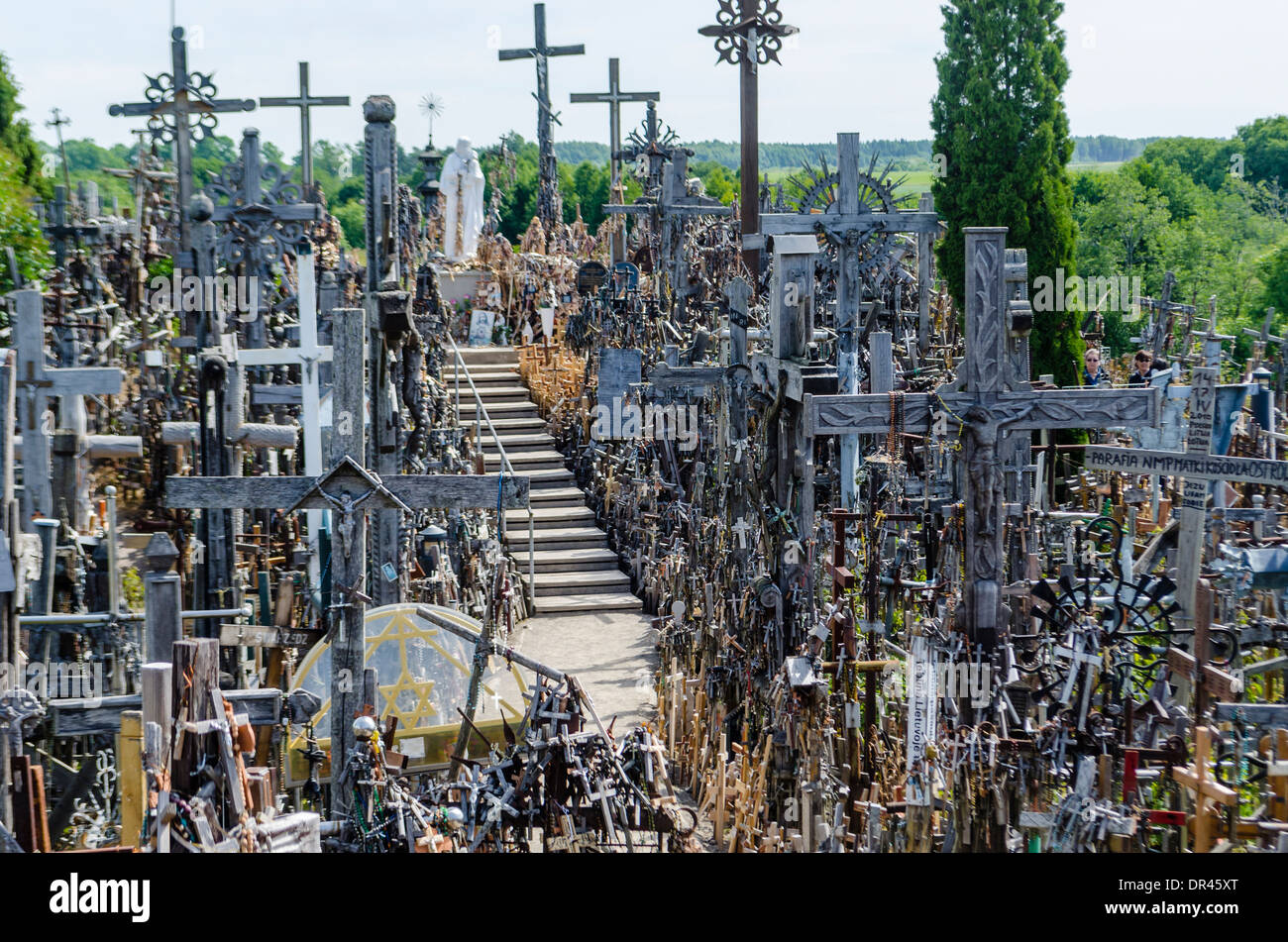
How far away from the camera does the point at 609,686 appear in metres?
11.2

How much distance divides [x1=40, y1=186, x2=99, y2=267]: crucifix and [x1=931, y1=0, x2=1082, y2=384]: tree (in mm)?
10657

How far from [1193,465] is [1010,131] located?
36.6 ft

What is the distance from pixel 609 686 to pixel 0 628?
5706mm

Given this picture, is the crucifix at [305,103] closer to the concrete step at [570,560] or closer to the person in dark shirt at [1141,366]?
the concrete step at [570,560]

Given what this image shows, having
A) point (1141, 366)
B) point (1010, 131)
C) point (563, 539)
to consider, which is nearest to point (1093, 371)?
point (1141, 366)

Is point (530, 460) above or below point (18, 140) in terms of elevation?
→ below

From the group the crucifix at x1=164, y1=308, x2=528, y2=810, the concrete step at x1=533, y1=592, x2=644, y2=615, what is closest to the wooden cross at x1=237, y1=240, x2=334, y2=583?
the crucifix at x1=164, y1=308, x2=528, y2=810

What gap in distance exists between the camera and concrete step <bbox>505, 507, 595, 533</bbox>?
15076mm

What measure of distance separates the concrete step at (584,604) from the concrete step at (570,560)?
0.59 meters

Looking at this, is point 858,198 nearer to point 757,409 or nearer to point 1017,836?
point 757,409

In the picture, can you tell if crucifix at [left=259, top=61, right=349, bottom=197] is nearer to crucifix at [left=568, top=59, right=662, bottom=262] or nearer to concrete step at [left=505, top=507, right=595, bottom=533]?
crucifix at [left=568, top=59, right=662, bottom=262]

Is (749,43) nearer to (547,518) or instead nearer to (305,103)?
(547,518)

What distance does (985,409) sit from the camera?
274 inches

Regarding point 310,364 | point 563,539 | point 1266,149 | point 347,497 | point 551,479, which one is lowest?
point 563,539
